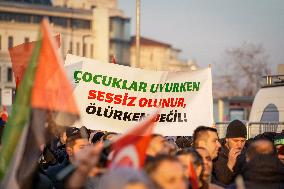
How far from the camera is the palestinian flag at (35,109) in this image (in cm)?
626

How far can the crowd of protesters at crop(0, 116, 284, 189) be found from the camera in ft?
18.2

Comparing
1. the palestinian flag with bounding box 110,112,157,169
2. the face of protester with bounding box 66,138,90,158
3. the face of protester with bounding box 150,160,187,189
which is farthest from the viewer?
the face of protester with bounding box 66,138,90,158

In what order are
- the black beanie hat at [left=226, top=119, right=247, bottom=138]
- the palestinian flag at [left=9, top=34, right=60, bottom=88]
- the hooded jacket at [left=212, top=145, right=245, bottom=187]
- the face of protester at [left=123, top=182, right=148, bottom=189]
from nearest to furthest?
1. the face of protester at [left=123, top=182, right=148, bottom=189]
2. the hooded jacket at [left=212, top=145, right=245, bottom=187]
3. the black beanie hat at [left=226, top=119, right=247, bottom=138]
4. the palestinian flag at [left=9, top=34, right=60, bottom=88]

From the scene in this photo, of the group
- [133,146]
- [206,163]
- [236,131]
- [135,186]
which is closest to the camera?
[135,186]

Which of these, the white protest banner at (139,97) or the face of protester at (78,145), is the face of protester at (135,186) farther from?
the white protest banner at (139,97)

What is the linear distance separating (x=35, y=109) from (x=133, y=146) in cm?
83

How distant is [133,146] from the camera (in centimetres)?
590

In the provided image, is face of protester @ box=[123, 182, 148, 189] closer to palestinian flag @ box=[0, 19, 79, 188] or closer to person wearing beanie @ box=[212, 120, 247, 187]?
palestinian flag @ box=[0, 19, 79, 188]

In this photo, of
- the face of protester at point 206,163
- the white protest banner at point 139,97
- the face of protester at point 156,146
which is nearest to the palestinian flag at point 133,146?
the face of protester at point 156,146

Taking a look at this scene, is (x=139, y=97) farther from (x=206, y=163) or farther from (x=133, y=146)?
(x=133, y=146)

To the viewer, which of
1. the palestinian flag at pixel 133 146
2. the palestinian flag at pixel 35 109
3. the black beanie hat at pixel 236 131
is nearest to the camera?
the palestinian flag at pixel 133 146

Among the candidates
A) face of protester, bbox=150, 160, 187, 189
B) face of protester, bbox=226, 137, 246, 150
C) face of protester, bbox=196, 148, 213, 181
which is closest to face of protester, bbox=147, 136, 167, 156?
face of protester, bbox=196, 148, 213, 181

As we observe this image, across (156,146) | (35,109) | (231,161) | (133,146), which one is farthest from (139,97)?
(133,146)

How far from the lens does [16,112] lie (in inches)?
252
